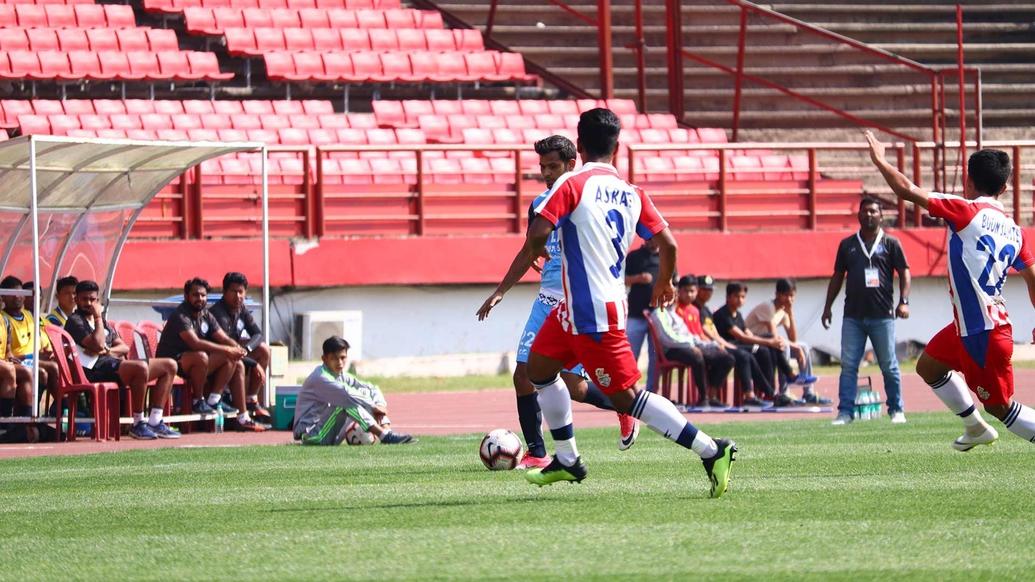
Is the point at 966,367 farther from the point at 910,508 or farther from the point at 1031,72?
the point at 1031,72

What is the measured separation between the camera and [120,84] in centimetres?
→ 2681

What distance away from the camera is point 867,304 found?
15688 millimetres

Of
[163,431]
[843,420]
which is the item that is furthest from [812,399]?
[163,431]

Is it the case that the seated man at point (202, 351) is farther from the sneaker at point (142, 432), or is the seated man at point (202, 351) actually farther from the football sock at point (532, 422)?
the football sock at point (532, 422)

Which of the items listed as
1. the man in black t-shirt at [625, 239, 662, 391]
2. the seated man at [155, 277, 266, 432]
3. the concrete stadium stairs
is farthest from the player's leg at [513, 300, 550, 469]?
the concrete stadium stairs

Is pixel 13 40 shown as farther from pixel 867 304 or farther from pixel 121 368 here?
pixel 867 304

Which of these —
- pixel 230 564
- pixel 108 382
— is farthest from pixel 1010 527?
pixel 108 382

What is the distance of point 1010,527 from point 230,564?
3263mm

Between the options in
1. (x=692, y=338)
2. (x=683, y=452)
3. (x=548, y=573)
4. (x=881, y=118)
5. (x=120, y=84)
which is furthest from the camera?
(x=881, y=118)

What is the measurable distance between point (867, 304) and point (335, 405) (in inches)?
199

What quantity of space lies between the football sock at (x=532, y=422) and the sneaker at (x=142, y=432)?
215 inches

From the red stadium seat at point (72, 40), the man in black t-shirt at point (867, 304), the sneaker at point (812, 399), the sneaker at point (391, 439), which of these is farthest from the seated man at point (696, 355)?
the red stadium seat at point (72, 40)

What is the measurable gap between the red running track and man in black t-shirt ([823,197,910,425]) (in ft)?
4.71

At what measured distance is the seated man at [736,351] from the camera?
18.7 metres
